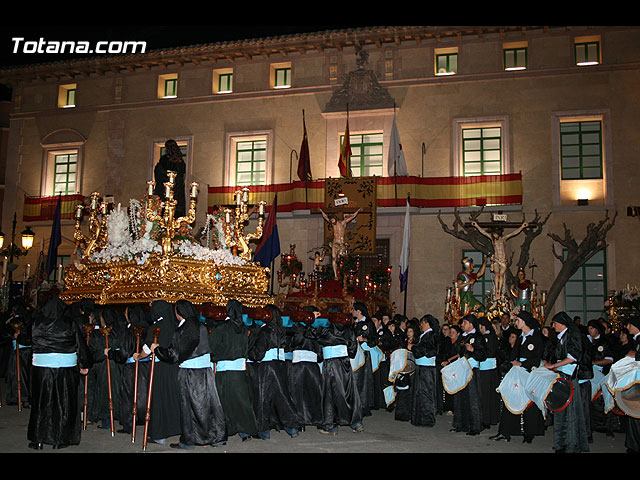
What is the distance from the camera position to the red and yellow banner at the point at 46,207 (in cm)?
2673

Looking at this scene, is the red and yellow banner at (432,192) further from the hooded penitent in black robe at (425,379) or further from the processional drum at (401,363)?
the hooded penitent in black robe at (425,379)

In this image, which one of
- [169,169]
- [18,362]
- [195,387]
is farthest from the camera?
[169,169]

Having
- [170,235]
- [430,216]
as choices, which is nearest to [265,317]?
[170,235]

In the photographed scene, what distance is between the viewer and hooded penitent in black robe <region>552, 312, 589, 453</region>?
8.61 metres

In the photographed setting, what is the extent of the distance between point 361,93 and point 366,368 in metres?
14.7

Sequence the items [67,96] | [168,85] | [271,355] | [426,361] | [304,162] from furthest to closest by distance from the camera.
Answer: [67,96]
[168,85]
[304,162]
[426,361]
[271,355]

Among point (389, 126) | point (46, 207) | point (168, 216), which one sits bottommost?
point (168, 216)

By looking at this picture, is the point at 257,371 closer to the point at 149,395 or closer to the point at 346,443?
the point at 346,443

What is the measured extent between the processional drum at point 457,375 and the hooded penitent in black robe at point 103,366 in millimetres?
5133

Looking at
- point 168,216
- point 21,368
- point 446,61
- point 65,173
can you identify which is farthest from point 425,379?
point 65,173

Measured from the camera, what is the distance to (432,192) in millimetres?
23203

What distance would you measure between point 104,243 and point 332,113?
14905mm

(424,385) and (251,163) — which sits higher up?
(251,163)

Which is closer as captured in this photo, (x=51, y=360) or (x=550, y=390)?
(x=51, y=360)
